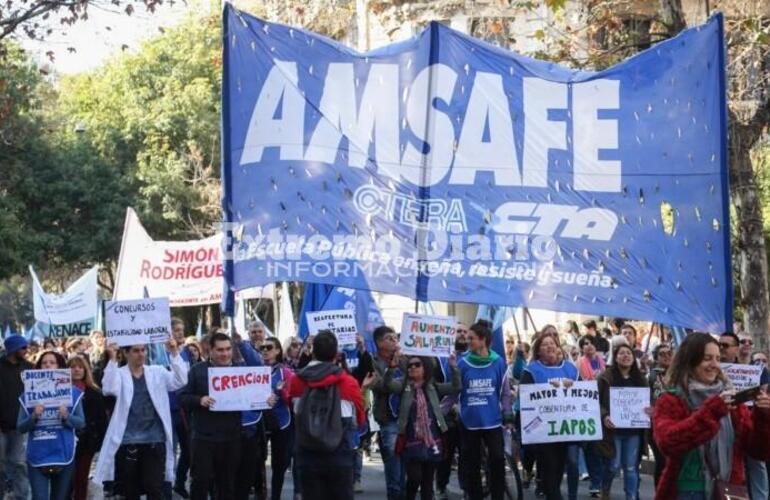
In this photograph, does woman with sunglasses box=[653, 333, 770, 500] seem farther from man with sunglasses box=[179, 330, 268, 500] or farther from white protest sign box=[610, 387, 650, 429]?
white protest sign box=[610, 387, 650, 429]

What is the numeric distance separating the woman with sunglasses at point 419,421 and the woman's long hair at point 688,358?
18.3ft

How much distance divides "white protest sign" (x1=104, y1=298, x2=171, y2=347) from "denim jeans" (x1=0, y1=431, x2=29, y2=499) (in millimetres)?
1502

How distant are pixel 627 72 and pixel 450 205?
164 cm

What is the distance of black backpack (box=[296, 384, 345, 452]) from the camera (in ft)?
36.1

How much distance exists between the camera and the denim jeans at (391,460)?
1420 centimetres

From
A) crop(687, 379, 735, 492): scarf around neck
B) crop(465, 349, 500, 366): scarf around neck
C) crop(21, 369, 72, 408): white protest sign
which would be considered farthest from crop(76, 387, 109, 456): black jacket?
crop(687, 379, 735, 492): scarf around neck

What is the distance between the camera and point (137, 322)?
14.0 metres

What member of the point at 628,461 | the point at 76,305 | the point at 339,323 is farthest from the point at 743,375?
the point at 76,305

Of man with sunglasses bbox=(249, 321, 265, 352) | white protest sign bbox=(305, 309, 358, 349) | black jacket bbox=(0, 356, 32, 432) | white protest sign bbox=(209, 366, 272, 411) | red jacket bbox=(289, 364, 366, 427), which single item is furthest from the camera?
white protest sign bbox=(305, 309, 358, 349)

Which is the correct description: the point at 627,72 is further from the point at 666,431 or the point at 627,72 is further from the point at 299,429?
the point at 666,431

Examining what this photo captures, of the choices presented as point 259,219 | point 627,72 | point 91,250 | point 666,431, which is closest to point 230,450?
point 259,219

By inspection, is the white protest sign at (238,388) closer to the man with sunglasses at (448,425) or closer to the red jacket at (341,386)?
the red jacket at (341,386)

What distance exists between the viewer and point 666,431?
27.2 feet

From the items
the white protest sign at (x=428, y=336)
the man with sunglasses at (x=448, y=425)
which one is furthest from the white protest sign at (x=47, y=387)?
the man with sunglasses at (x=448, y=425)
